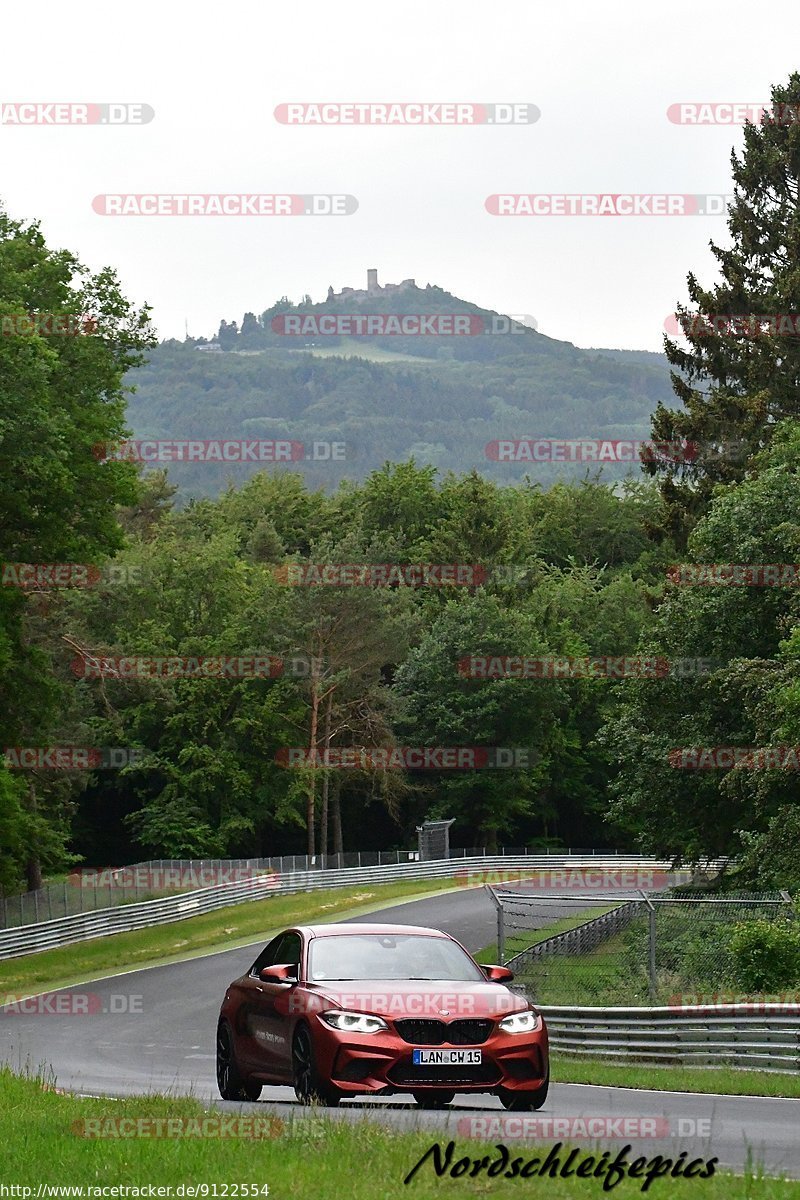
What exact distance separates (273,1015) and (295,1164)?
177 inches

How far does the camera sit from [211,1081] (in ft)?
57.8

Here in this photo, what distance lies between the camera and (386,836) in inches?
3543

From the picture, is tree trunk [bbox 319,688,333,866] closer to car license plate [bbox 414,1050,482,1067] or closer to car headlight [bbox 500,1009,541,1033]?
car headlight [bbox 500,1009,541,1033]

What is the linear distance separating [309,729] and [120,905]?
3297 cm

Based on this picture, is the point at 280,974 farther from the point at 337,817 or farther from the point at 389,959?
the point at 337,817

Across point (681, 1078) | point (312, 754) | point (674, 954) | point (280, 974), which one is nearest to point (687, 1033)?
point (681, 1078)

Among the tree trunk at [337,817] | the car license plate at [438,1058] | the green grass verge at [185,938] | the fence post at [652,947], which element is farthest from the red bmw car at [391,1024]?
the tree trunk at [337,817]

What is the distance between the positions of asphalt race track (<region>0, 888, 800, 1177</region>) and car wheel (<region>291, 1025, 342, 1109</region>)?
4.6 inches

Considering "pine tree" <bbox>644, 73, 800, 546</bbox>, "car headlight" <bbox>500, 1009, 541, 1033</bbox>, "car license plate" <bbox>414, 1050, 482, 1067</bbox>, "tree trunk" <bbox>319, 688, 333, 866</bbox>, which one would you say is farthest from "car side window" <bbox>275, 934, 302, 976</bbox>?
"tree trunk" <bbox>319, 688, 333, 866</bbox>

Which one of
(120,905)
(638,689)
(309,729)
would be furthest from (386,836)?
(638,689)

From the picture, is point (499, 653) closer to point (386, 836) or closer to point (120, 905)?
point (386, 836)

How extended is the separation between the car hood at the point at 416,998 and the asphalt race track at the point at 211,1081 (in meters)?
0.71

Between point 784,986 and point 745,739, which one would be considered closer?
→ point 784,986

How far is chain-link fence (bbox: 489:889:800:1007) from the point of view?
19828 millimetres
